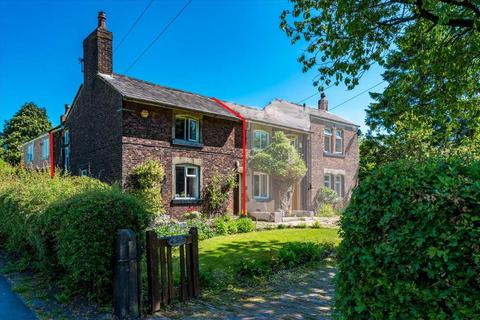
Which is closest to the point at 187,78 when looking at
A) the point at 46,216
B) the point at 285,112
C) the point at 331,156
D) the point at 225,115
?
the point at 225,115

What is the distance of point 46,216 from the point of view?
18.7 feet

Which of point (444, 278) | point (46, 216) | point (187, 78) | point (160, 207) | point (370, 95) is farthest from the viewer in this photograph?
point (370, 95)

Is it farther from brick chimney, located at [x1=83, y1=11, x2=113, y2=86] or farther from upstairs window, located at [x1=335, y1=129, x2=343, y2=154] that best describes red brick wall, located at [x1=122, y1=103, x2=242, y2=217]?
upstairs window, located at [x1=335, y1=129, x2=343, y2=154]

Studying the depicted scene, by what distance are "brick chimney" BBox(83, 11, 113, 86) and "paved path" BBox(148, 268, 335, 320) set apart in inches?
614

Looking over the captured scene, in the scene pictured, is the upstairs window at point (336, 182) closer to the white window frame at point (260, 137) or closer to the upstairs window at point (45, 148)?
the white window frame at point (260, 137)

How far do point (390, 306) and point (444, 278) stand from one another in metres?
0.46

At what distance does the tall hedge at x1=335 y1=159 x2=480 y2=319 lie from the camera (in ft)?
7.55

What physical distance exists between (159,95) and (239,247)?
10.3 meters

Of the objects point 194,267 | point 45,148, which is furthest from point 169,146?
point 45,148

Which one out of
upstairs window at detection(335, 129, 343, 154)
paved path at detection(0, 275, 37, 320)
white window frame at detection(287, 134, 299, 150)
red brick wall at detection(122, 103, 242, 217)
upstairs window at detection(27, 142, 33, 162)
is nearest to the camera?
paved path at detection(0, 275, 37, 320)

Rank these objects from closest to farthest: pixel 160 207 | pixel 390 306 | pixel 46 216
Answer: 1. pixel 390 306
2. pixel 46 216
3. pixel 160 207

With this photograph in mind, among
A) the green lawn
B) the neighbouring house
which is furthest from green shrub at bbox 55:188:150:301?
the neighbouring house

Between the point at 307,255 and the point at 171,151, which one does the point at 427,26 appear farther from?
the point at 171,151

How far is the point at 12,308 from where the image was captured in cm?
537
